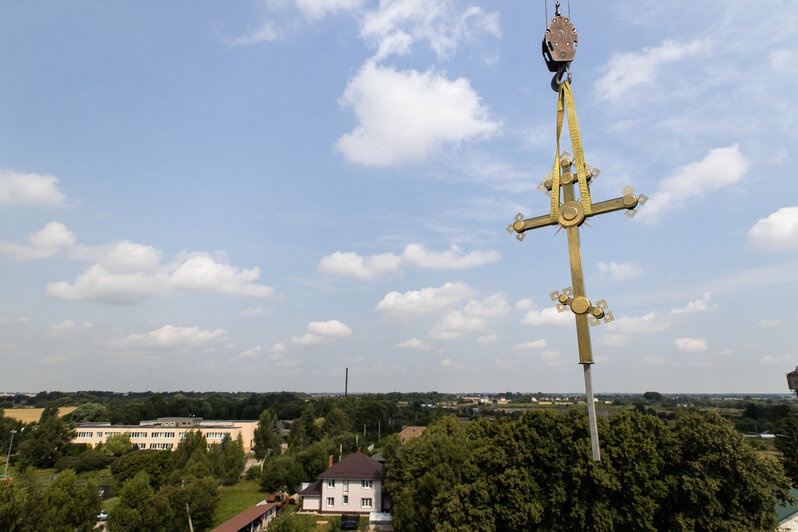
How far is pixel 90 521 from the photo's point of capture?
28.5m

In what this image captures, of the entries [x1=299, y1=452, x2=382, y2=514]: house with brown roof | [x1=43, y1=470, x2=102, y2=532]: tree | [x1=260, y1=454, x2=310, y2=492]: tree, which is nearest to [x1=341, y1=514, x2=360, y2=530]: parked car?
[x1=299, y1=452, x2=382, y2=514]: house with brown roof

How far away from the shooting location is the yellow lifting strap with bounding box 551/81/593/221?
17875 millimetres

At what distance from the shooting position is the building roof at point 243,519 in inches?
1278

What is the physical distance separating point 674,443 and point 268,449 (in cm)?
6146

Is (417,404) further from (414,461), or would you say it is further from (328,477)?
(414,461)

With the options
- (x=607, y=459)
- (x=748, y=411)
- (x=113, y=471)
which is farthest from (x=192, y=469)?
(x=748, y=411)

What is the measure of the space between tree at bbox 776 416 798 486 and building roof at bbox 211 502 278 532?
52.2 m

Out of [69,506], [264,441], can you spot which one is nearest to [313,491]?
[69,506]

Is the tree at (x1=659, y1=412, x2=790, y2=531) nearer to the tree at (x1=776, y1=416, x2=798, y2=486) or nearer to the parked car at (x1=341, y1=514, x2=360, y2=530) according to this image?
the parked car at (x1=341, y1=514, x2=360, y2=530)

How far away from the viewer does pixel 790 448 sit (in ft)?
151

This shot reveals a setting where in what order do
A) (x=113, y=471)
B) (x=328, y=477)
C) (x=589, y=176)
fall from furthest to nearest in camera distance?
(x=113, y=471) < (x=328, y=477) < (x=589, y=176)

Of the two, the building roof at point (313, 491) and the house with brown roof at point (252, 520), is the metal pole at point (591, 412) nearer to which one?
the house with brown roof at point (252, 520)

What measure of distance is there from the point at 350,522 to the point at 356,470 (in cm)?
563

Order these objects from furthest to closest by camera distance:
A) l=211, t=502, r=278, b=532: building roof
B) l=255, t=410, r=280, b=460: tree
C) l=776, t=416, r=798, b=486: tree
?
1. l=255, t=410, r=280, b=460: tree
2. l=776, t=416, r=798, b=486: tree
3. l=211, t=502, r=278, b=532: building roof
